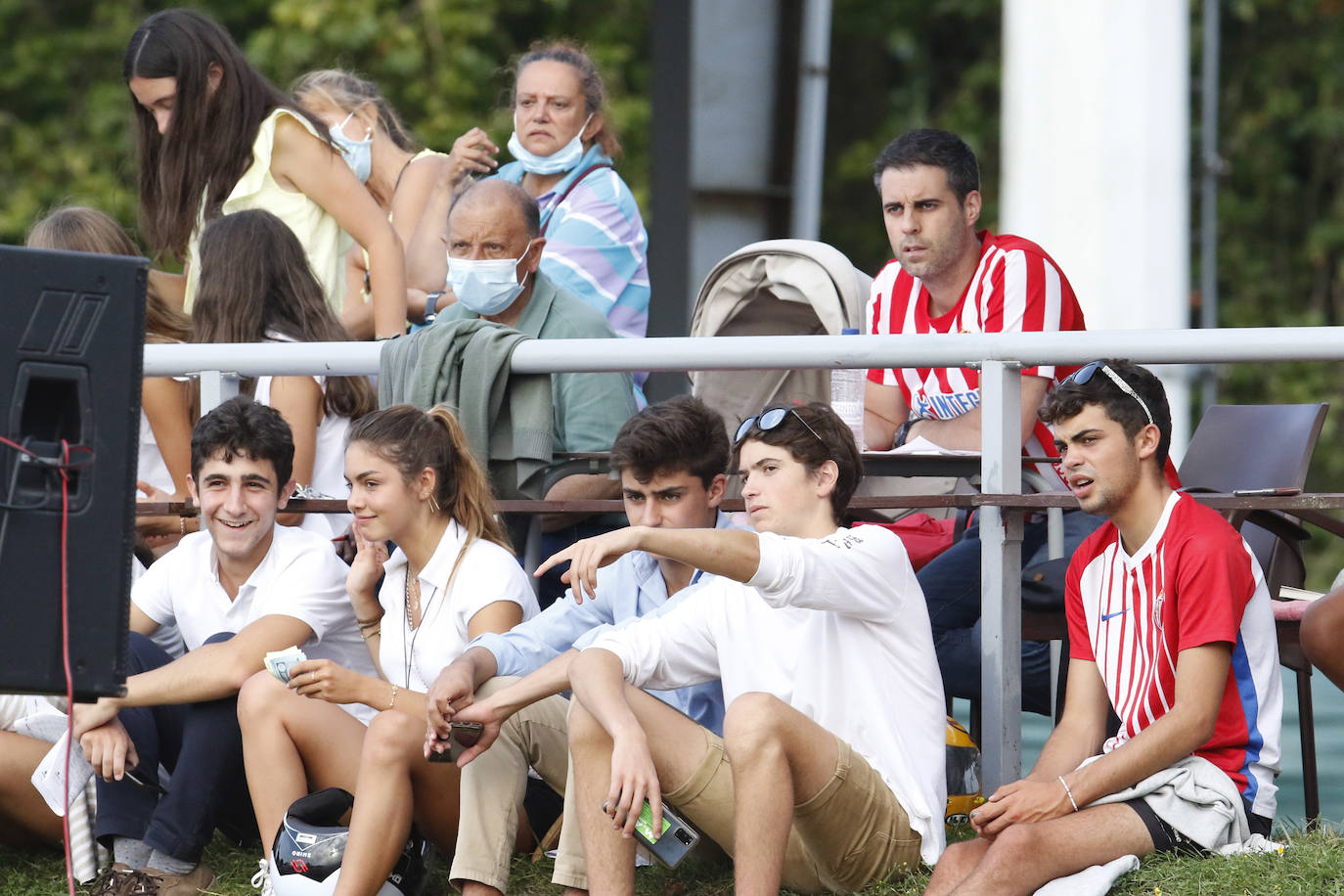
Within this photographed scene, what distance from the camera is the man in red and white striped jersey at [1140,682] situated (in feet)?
11.1

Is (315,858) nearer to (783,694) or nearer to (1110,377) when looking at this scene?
(783,694)

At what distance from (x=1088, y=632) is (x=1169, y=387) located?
646 cm

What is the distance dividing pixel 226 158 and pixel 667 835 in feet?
8.33

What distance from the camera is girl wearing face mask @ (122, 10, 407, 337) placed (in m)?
5.09

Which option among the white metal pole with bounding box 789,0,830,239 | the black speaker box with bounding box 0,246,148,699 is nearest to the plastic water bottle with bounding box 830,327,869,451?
the black speaker box with bounding box 0,246,148,699

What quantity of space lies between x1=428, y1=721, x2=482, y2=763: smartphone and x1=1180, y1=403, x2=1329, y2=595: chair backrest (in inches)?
70.9

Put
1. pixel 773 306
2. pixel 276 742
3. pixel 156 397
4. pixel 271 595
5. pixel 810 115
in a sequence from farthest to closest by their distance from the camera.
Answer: pixel 810 115 → pixel 773 306 → pixel 156 397 → pixel 271 595 → pixel 276 742

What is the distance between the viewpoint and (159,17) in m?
5.11

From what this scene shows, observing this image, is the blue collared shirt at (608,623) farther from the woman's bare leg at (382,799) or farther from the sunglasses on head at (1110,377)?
the sunglasses on head at (1110,377)

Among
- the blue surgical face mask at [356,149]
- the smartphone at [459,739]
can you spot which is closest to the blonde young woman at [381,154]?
the blue surgical face mask at [356,149]

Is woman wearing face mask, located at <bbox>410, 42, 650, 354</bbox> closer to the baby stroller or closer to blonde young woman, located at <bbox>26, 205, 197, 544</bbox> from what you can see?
the baby stroller

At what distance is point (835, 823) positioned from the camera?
11.7ft

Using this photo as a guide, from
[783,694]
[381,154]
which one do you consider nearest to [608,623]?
[783,694]

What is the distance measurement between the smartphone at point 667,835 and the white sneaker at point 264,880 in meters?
0.77
